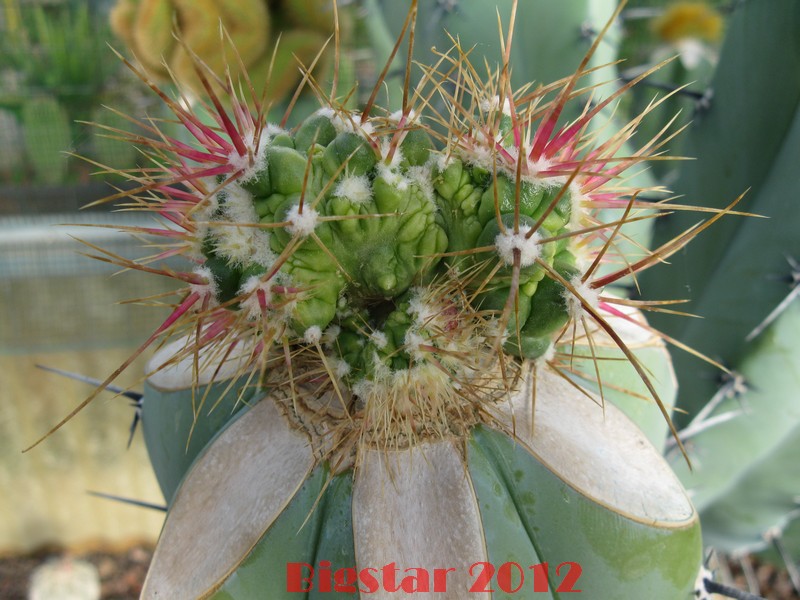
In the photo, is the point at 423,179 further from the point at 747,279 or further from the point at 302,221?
the point at 747,279

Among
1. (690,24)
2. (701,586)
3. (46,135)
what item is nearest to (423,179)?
(701,586)

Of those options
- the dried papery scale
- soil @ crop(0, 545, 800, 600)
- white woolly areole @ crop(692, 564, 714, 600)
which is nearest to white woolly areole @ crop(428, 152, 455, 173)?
the dried papery scale

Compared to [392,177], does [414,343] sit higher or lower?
lower

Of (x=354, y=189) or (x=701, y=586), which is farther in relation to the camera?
(x=701, y=586)

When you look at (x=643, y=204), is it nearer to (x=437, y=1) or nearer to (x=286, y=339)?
(x=286, y=339)

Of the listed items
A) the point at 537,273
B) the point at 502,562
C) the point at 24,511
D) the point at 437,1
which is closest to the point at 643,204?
the point at 537,273

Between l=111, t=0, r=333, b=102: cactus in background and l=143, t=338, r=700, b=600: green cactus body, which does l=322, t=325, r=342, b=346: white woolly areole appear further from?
l=111, t=0, r=333, b=102: cactus in background
